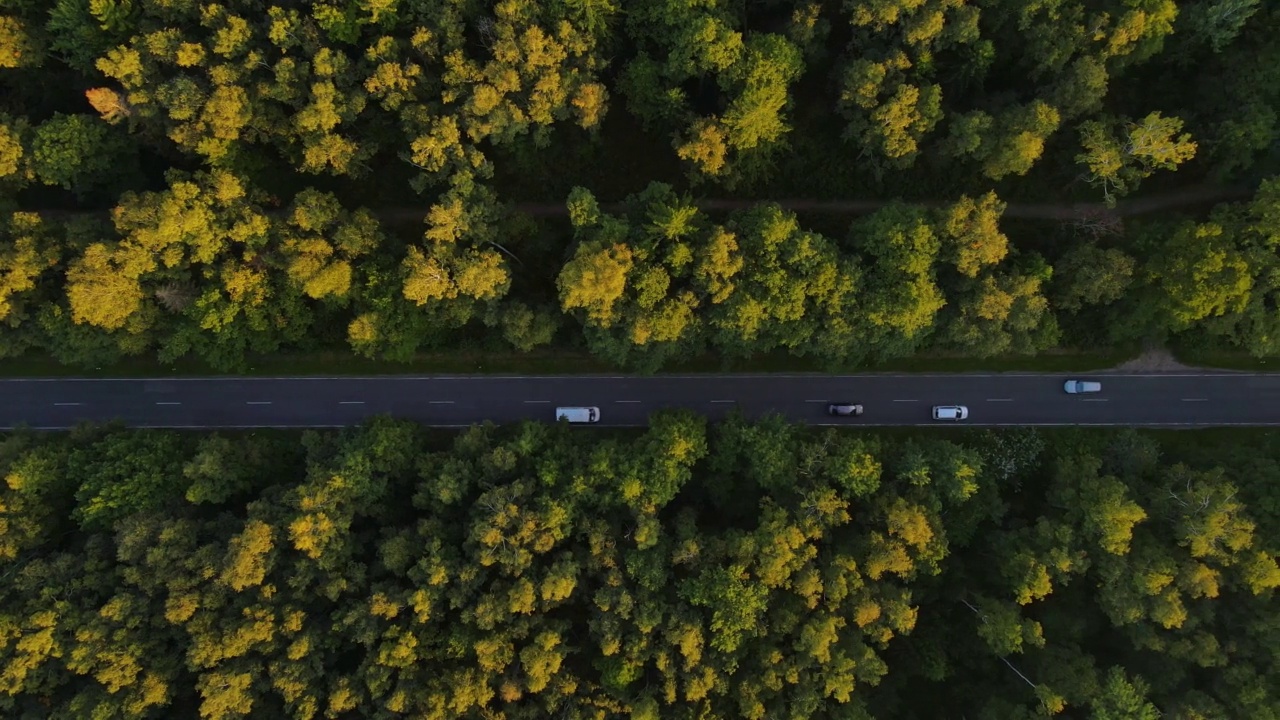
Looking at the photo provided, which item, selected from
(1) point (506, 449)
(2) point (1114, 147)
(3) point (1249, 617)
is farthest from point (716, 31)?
(3) point (1249, 617)

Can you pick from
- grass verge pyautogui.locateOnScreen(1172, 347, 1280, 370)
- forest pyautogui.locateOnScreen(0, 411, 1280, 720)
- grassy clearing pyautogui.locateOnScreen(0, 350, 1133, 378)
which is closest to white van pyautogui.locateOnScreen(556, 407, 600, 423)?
grassy clearing pyautogui.locateOnScreen(0, 350, 1133, 378)

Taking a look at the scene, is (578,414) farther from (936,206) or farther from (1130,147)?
(1130,147)

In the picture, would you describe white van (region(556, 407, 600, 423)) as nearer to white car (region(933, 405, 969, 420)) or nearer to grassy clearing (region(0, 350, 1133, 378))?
grassy clearing (region(0, 350, 1133, 378))

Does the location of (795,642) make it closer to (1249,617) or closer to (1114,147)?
(1249,617)

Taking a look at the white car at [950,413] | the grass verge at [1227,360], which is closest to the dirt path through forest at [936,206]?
the grass verge at [1227,360]

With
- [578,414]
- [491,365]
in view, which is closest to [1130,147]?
[578,414]

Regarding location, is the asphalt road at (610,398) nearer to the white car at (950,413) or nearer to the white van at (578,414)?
the white car at (950,413)
